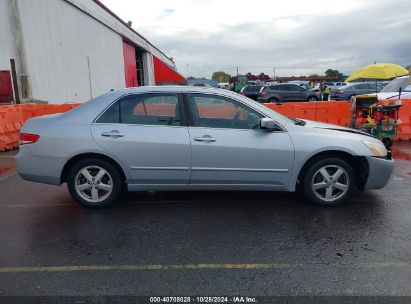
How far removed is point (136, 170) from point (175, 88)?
1169 mm

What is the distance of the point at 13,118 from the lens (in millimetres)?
9859

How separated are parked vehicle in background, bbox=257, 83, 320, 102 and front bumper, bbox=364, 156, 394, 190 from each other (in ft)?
68.8

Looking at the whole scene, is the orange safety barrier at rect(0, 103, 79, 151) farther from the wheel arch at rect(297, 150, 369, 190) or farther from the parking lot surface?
the wheel arch at rect(297, 150, 369, 190)

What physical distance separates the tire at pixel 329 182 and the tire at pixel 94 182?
7.94 feet

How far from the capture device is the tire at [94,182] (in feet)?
15.3

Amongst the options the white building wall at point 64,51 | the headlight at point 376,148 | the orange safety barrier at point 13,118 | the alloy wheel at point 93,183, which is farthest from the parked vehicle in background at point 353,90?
the alloy wheel at point 93,183

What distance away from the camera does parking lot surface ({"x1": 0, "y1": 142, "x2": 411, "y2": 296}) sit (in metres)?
3.00

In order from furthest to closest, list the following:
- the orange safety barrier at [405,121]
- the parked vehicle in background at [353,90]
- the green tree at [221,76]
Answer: the green tree at [221,76], the parked vehicle in background at [353,90], the orange safety barrier at [405,121]

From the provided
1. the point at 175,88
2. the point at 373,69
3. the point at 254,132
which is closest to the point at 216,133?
the point at 254,132

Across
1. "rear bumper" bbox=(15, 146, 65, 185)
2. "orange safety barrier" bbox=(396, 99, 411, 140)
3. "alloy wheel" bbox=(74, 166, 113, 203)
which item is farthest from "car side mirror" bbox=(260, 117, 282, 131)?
"orange safety barrier" bbox=(396, 99, 411, 140)

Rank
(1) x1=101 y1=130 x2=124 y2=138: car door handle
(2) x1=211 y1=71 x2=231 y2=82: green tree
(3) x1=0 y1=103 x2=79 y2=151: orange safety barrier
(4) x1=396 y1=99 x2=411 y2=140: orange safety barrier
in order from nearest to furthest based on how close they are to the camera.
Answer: (1) x1=101 y1=130 x2=124 y2=138: car door handle
(3) x1=0 y1=103 x2=79 y2=151: orange safety barrier
(4) x1=396 y1=99 x2=411 y2=140: orange safety barrier
(2) x1=211 y1=71 x2=231 y2=82: green tree

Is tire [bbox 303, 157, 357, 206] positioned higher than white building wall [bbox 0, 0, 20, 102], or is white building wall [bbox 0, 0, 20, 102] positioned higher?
white building wall [bbox 0, 0, 20, 102]

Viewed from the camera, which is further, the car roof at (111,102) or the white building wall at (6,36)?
the white building wall at (6,36)

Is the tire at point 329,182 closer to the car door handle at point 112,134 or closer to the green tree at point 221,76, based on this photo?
the car door handle at point 112,134
